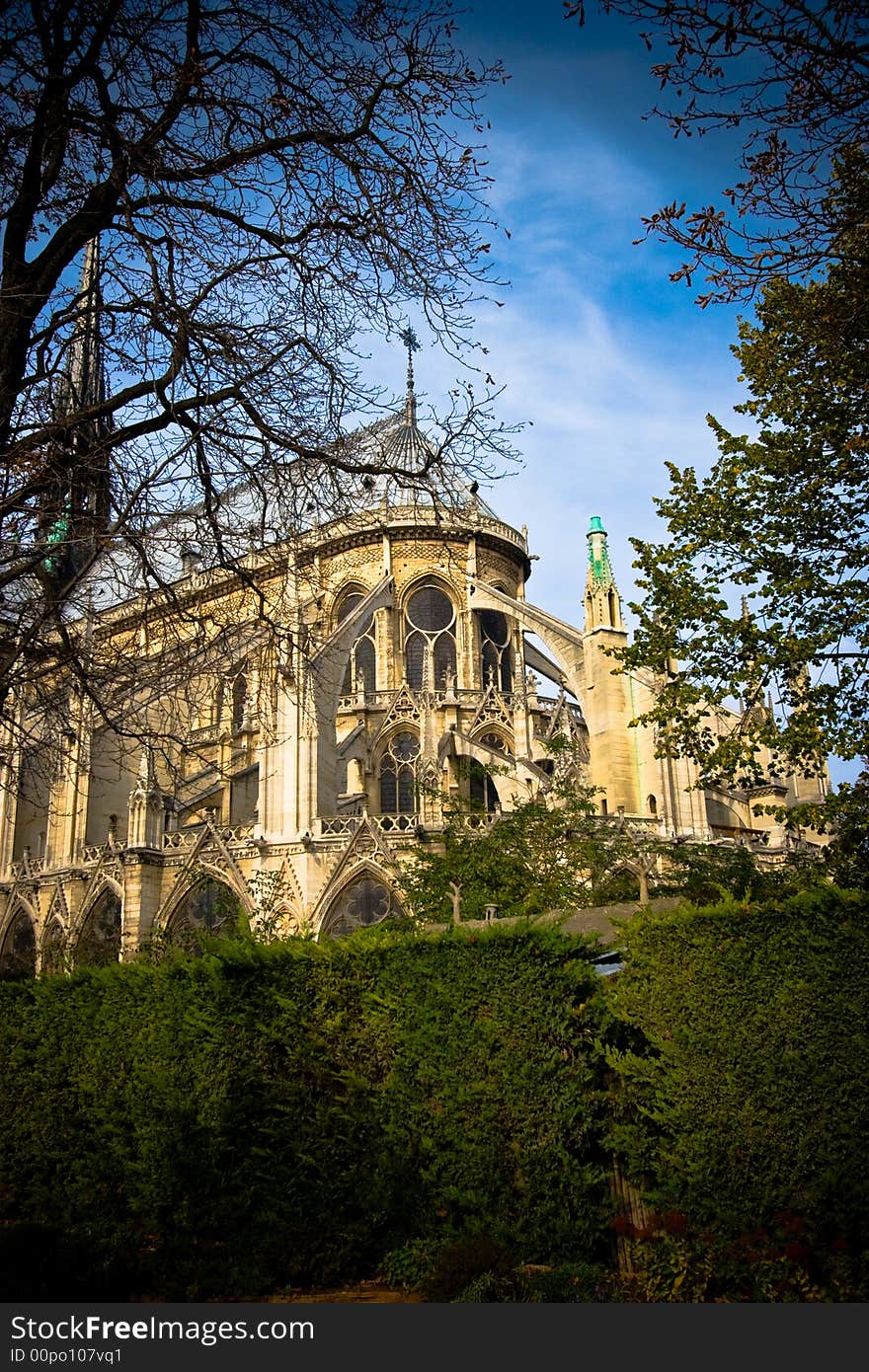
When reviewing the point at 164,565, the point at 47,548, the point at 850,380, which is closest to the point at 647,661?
the point at 850,380

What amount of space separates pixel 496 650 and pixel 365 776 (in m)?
8.90

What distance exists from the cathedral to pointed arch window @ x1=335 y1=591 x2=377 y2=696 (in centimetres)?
10

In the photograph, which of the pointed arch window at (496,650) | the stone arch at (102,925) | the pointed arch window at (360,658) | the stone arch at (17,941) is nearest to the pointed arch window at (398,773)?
the pointed arch window at (360,658)

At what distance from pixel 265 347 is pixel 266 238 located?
95 centimetres

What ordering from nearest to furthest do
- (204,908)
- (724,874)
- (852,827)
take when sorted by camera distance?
(852,827)
(724,874)
(204,908)

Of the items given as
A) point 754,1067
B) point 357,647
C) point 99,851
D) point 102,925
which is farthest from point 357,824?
point 754,1067

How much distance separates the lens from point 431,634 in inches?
1689

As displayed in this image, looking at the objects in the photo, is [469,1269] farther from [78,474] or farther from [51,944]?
[51,944]

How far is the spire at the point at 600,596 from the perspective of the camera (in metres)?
37.1

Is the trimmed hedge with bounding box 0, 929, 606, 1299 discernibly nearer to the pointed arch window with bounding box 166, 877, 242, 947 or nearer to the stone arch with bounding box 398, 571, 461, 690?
the pointed arch window with bounding box 166, 877, 242, 947

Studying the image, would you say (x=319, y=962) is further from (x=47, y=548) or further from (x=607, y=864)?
(x=607, y=864)

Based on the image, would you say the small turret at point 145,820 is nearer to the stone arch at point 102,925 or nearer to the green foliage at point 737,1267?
the stone arch at point 102,925

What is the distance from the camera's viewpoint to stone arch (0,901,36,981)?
3684cm

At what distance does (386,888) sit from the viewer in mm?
30672
